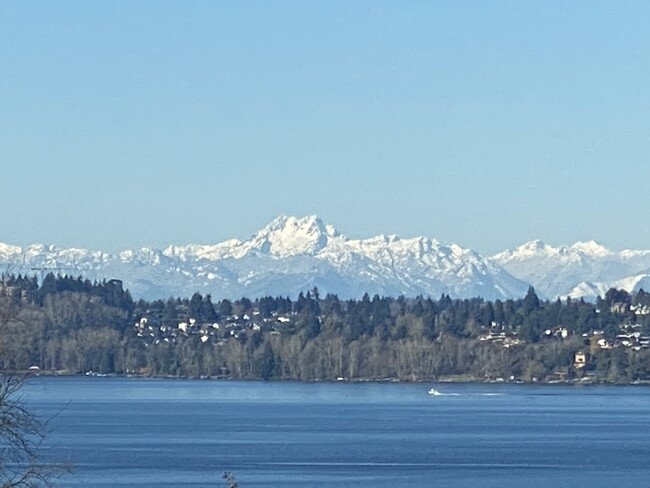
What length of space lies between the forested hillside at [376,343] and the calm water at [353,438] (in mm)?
17485

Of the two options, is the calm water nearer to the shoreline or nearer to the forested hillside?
the shoreline

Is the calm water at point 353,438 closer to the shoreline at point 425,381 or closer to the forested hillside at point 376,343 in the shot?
the shoreline at point 425,381

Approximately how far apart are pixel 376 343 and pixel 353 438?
84275 millimetres

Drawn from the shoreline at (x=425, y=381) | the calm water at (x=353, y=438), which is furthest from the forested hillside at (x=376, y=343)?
the calm water at (x=353, y=438)

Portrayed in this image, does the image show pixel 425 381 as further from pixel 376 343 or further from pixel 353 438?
pixel 353 438

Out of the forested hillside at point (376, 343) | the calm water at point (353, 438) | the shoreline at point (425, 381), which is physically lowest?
the calm water at point (353, 438)

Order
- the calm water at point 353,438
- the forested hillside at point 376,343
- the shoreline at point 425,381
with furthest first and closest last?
1. the forested hillside at point 376,343
2. the shoreline at point 425,381
3. the calm water at point 353,438

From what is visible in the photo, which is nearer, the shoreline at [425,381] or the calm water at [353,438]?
the calm water at [353,438]

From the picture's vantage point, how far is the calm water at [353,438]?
49.8m

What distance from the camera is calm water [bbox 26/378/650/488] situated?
1959 inches

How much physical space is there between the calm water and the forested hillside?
57.4 ft

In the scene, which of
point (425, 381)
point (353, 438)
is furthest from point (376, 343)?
point (353, 438)

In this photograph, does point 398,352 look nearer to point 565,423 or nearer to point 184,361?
point 184,361

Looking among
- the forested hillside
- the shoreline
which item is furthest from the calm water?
the forested hillside
